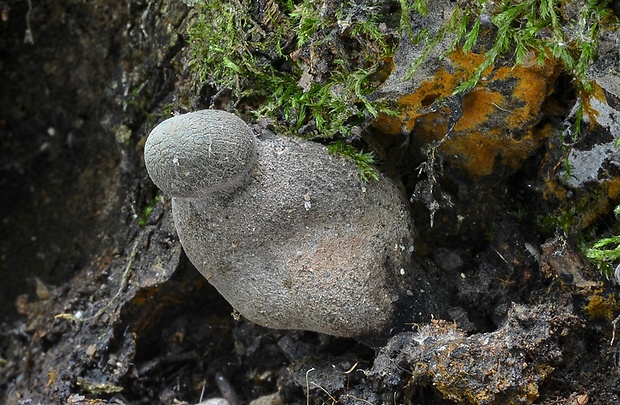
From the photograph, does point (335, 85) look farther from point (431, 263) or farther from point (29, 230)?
point (29, 230)

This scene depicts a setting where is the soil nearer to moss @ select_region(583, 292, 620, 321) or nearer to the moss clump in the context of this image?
moss @ select_region(583, 292, 620, 321)

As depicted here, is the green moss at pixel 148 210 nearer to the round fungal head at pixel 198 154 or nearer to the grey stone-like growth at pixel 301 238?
the grey stone-like growth at pixel 301 238

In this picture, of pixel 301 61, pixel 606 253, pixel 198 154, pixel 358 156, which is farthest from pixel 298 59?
pixel 606 253

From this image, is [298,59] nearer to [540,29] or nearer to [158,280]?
[540,29]

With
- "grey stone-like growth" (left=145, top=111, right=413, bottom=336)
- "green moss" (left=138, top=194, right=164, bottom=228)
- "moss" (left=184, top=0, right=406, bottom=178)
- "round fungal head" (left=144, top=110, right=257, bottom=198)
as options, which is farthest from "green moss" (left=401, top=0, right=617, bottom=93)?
"green moss" (left=138, top=194, right=164, bottom=228)

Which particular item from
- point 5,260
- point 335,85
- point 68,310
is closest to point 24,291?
point 5,260

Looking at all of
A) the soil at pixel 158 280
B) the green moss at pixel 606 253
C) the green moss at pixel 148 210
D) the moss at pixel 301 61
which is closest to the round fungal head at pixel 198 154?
the moss at pixel 301 61
